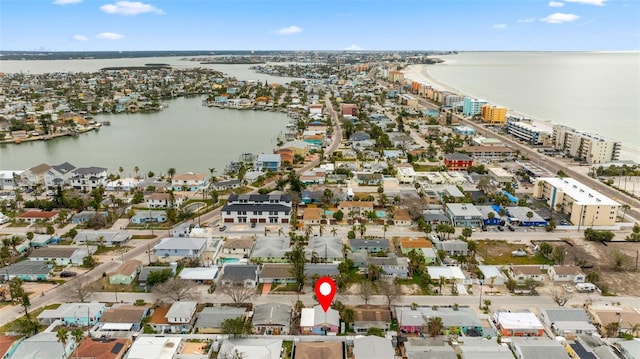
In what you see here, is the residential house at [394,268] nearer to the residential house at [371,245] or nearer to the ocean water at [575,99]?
the residential house at [371,245]

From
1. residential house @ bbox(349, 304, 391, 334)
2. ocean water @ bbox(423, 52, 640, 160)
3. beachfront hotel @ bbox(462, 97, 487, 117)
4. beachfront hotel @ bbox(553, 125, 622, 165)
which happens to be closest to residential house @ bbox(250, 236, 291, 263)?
residential house @ bbox(349, 304, 391, 334)

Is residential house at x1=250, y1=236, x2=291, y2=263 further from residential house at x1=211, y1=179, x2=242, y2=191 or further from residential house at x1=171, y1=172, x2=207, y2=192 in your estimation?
residential house at x1=171, y1=172, x2=207, y2=192

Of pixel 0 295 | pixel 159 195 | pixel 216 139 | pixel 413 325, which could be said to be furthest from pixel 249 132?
pixel 413 325

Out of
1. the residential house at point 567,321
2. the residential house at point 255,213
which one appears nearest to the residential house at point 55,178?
the residential house at point 255,213

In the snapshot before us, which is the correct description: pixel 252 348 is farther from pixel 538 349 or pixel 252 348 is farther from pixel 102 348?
pixel 538 349

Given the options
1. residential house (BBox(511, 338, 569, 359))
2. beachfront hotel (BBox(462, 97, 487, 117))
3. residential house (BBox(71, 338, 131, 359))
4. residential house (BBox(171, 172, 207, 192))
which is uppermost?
beachfront hotel (BBox(462, 97, 487, 117))

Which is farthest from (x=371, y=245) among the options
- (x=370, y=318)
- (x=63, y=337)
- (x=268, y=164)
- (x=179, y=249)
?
(x=268, y=164)
